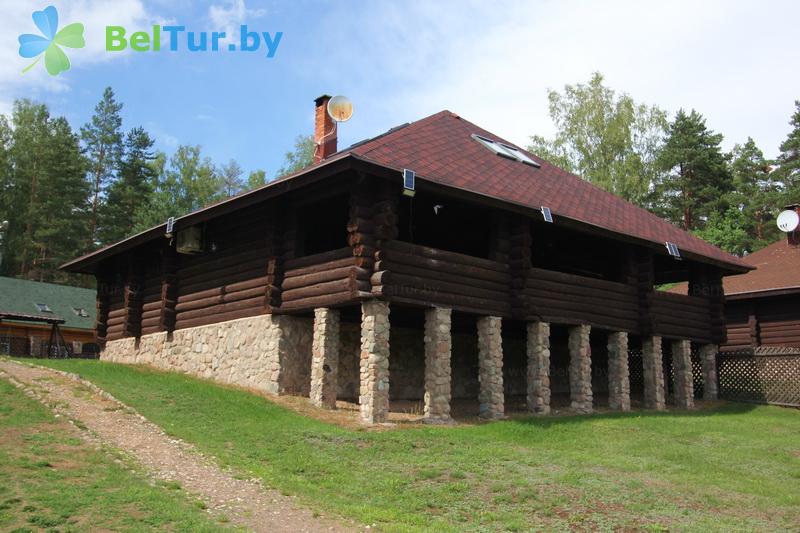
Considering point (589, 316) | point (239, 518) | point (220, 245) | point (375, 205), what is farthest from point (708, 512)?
point (220, 245)

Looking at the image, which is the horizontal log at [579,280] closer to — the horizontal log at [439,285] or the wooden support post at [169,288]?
the horizontal log at [439,285]

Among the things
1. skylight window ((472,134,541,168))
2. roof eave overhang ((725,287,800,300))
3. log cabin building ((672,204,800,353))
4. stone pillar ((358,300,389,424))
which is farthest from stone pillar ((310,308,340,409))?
roof eave overhang ((725,287,800,300))

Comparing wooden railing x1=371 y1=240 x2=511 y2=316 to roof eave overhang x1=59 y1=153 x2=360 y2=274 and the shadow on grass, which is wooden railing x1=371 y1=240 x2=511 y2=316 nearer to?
roof eave overhang x1=59 y1=153 x2=360 y2=274

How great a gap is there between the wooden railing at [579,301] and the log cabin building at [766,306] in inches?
285

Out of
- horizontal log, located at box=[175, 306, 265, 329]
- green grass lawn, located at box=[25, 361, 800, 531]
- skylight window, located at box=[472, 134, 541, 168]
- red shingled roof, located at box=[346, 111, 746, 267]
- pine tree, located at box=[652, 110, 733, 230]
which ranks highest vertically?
pine tree, located at box=[652, 110, 733, 230]

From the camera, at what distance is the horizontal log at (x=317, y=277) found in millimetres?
14708

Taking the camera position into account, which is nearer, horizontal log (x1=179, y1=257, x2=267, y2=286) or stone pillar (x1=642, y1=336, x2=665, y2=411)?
horizontal log (x1=179, y1=257, x2=267, y2=286)

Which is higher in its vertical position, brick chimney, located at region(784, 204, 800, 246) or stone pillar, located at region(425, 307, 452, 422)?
brick chimney, located at region(784, 204, 800, 246)

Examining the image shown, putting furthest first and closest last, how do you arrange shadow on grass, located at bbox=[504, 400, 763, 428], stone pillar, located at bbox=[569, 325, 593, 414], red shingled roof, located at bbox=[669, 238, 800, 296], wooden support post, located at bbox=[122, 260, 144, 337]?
red shingled roof, located at bbox=[669, 238, 800, 296], wooden support post, located at bbox=[122, 260, 144, 337], stone pillar, located at bbox=[569, 325, 593, 414], shadow on grass, located at bbox=[504, 400, 763, 428]

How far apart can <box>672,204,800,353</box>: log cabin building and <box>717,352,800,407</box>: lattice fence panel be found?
45.5 inches

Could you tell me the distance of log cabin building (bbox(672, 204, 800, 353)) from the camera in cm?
2547

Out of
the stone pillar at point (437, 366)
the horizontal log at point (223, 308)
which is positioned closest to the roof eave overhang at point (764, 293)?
the stone pillar at point (437, 366)

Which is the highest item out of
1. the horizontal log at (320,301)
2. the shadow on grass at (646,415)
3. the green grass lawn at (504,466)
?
the horizontal log at (320,301)

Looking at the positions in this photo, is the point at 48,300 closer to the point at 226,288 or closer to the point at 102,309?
the point at 102,309
